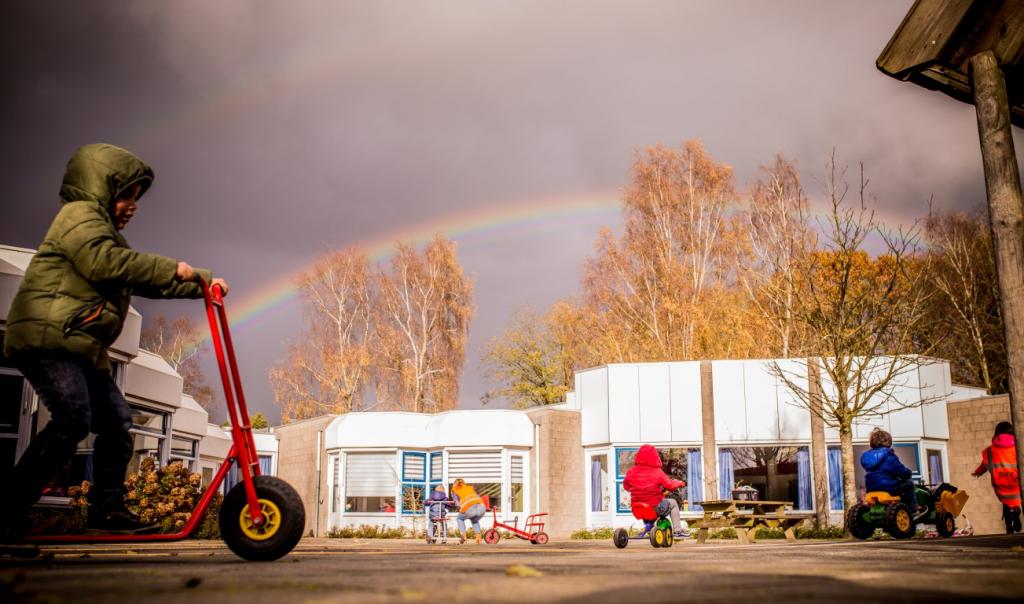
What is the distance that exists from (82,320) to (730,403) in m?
21.8

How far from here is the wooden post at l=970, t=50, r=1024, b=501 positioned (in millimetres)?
7016

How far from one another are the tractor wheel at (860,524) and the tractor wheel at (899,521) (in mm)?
717

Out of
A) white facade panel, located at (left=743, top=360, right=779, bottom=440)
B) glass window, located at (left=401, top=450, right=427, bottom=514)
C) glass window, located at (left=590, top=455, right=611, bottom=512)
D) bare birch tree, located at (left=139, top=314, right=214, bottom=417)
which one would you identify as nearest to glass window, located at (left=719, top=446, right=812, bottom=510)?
white facade panel, located at (left=743, top=360, right=779, bottom=440)

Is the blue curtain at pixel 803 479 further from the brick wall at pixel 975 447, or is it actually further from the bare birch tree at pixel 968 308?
the bare birch tree at pixel 968 308

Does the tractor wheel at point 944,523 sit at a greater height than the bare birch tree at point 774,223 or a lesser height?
lesser

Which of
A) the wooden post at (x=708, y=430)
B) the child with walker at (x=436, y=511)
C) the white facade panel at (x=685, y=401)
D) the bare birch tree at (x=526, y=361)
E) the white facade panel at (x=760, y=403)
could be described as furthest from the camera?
the bare birch tree at (x=526, y=361)

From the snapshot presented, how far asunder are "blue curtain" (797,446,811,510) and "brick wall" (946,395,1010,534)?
12.3 ft

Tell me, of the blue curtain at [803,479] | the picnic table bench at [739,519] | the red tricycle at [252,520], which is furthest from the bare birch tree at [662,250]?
the red tricycle at [252,520]

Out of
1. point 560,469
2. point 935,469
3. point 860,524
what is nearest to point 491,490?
point 560,469

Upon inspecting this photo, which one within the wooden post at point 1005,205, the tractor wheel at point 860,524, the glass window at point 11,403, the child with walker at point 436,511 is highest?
the wooden post at point 1005,205

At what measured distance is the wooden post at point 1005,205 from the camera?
7.02 meters

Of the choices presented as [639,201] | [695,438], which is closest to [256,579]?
Answer: [695,438]

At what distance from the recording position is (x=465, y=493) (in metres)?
17.7

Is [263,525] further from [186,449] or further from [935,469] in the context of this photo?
[935,469]
